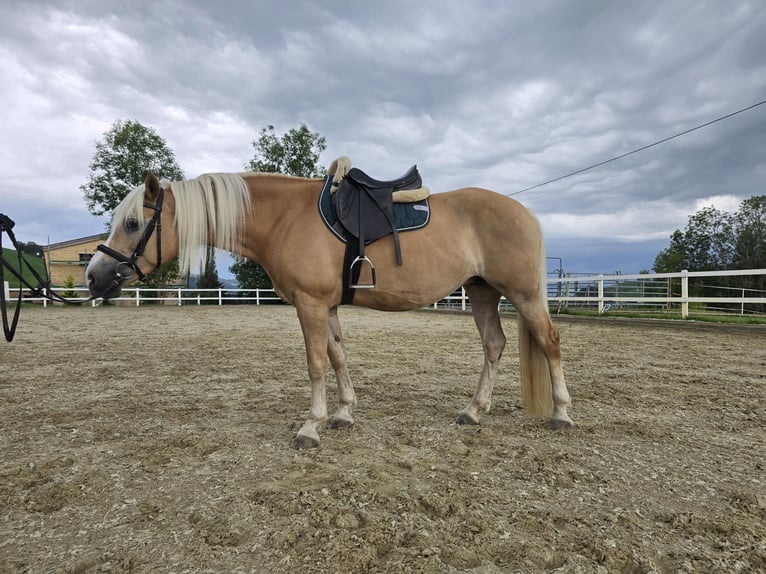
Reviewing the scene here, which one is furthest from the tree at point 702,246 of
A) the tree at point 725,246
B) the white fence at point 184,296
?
the white fence at point 184,296

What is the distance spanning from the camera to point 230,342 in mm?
8172

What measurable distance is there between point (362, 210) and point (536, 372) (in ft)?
6.22

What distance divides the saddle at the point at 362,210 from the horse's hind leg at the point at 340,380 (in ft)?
1.27

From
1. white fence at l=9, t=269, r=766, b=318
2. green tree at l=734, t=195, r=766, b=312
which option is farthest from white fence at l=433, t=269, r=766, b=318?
green tree at l=734, t=195, r=766, b=312

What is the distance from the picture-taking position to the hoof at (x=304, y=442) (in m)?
2.74

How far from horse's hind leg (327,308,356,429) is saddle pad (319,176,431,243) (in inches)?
25.8

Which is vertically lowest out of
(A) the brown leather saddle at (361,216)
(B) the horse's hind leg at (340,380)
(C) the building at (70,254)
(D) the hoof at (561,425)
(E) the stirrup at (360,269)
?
(D) the hoof at (561,425)

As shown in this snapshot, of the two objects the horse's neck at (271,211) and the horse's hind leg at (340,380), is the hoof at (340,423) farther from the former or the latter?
the horse's neck at (271,211)

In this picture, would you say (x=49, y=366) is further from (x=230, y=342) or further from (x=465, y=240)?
(x=465, y=240)

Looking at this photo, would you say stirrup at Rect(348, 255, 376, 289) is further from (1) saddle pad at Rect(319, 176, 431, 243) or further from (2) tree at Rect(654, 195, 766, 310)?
(2) tree at Rect(654, 195, 766, 310)

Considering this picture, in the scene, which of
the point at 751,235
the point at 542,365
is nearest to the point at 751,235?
the point at 751,235

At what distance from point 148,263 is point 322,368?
148 cm

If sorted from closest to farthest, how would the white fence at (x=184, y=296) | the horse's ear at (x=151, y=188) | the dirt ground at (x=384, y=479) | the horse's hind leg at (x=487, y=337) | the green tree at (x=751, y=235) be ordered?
1. the dirt ground at (x=384, y=479)
2. the horse's ear at (x=151, y=188)
3. the horse's hind leg at (x=487, y=337)
4. the white fence at (x=184, y=296)
5. the green tree at (x=751, y=235)

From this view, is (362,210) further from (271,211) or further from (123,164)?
(123,164)
